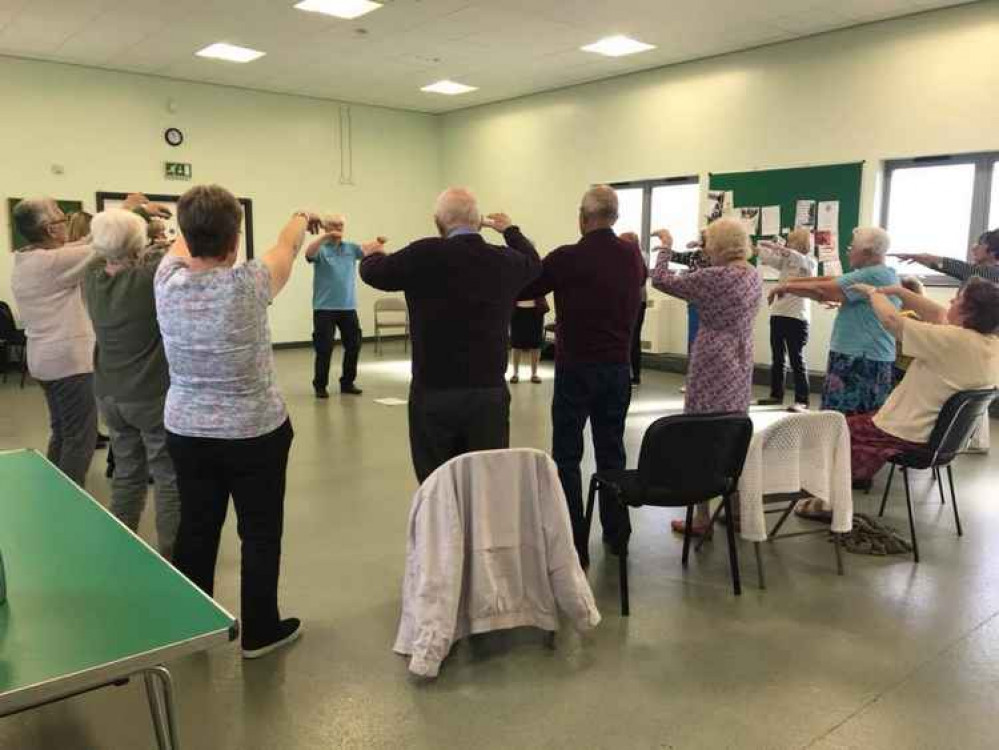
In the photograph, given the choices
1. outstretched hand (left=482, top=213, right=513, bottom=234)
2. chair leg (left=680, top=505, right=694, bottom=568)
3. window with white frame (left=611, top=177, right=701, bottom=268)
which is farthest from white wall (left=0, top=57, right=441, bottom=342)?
chair leg (left=680, top=505, right=694, bottom=568)

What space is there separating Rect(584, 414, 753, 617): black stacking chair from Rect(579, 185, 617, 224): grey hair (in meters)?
0.89

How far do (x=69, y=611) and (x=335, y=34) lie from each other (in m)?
7.43

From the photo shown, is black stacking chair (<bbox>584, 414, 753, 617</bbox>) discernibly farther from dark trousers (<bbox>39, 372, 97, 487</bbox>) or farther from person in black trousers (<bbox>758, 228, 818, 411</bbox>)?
person in black trousers (<bbox>758, 228, 818, 411</bbox>)

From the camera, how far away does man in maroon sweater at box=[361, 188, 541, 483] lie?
262cm

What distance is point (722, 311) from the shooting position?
337 centimetres

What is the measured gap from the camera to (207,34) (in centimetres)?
779

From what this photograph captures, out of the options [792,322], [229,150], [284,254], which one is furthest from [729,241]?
[229,150]

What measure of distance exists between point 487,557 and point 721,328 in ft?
4.97

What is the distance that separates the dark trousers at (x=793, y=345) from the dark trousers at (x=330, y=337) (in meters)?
3.74

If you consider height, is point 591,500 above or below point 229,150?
below

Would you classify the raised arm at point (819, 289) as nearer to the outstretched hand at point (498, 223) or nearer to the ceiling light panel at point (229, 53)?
the outstretched hand at point (498, 223)

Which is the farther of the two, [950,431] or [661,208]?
[661,208]

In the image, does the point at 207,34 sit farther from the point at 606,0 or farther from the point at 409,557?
the point at 409,557

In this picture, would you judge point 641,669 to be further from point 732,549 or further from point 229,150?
point 229,150
